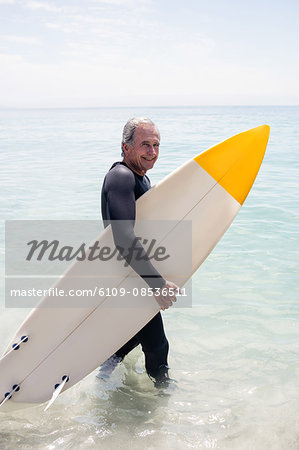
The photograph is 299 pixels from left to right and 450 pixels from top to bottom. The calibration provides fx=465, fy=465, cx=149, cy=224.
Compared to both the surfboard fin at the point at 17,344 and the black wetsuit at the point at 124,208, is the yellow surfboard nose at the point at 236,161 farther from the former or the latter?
the surfboard fin at the point at 17,344

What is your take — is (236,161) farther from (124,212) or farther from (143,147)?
(124,212)

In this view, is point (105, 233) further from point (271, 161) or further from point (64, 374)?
point (271, 161)

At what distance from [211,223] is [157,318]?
25.2 inches

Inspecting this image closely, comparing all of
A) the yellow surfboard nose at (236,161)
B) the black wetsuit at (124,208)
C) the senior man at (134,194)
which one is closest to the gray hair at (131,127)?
the senior man at (134,194)

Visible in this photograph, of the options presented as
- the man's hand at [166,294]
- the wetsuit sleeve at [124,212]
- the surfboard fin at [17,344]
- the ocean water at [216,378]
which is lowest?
the ocean water at [216,378]

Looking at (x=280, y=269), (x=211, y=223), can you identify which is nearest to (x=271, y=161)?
(x=280, y=269)

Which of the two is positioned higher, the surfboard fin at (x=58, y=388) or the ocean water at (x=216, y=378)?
the surfboard fin at (x=58, y=388)

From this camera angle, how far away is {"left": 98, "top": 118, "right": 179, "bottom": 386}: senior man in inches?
82.9

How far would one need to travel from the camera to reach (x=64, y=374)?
97.3 inches

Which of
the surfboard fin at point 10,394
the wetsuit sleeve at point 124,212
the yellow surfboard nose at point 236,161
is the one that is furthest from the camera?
the yellow surfboard nose at point 236,161

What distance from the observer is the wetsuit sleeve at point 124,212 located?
2.10 m

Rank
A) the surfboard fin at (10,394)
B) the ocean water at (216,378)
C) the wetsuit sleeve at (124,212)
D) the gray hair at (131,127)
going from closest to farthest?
the wetsuit sleeve at (124,212)
the gray hair at (131,127)
the ocean water at (216,378)
the surfboard fin at (10,394)

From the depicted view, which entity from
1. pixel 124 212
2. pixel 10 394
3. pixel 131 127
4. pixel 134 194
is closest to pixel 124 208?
pixel 124 212

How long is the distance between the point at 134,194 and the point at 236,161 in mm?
876
